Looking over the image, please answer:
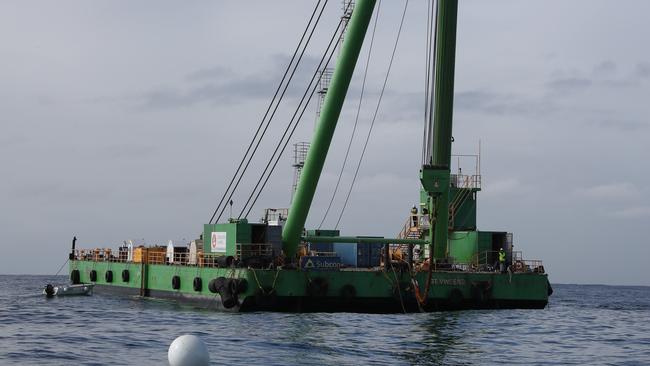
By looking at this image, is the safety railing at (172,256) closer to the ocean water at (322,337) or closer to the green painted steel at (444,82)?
the ocean water at (322,337)

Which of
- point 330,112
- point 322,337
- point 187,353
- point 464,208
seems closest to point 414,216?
point 464,208

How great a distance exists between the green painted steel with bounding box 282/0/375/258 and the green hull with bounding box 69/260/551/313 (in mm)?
5745

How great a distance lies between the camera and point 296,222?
2425 inches

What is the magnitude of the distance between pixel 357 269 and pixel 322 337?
67.4ft

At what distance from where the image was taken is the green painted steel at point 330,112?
59.6 meters

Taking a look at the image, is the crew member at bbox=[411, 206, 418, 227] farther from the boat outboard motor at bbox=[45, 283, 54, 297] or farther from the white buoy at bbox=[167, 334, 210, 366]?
the white buoy at bbox=[167, 334, 210, 366]

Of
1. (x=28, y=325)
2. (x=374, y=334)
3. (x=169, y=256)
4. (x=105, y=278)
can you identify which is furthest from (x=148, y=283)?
(x=374, y=334)

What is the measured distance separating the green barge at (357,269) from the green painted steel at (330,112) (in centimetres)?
6

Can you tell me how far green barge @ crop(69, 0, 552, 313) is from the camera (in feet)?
186

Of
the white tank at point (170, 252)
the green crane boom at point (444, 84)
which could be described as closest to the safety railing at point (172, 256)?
the white tank at point (170, 252)

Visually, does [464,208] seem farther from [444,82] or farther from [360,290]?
[360,290]

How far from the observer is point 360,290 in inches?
2280

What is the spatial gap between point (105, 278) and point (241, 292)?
32.7 m

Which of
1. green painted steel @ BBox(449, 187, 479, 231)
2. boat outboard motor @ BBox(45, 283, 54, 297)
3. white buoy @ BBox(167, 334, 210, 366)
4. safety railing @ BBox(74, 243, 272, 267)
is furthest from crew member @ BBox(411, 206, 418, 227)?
white buoy @ BBox(167, 334, 210, 366)
